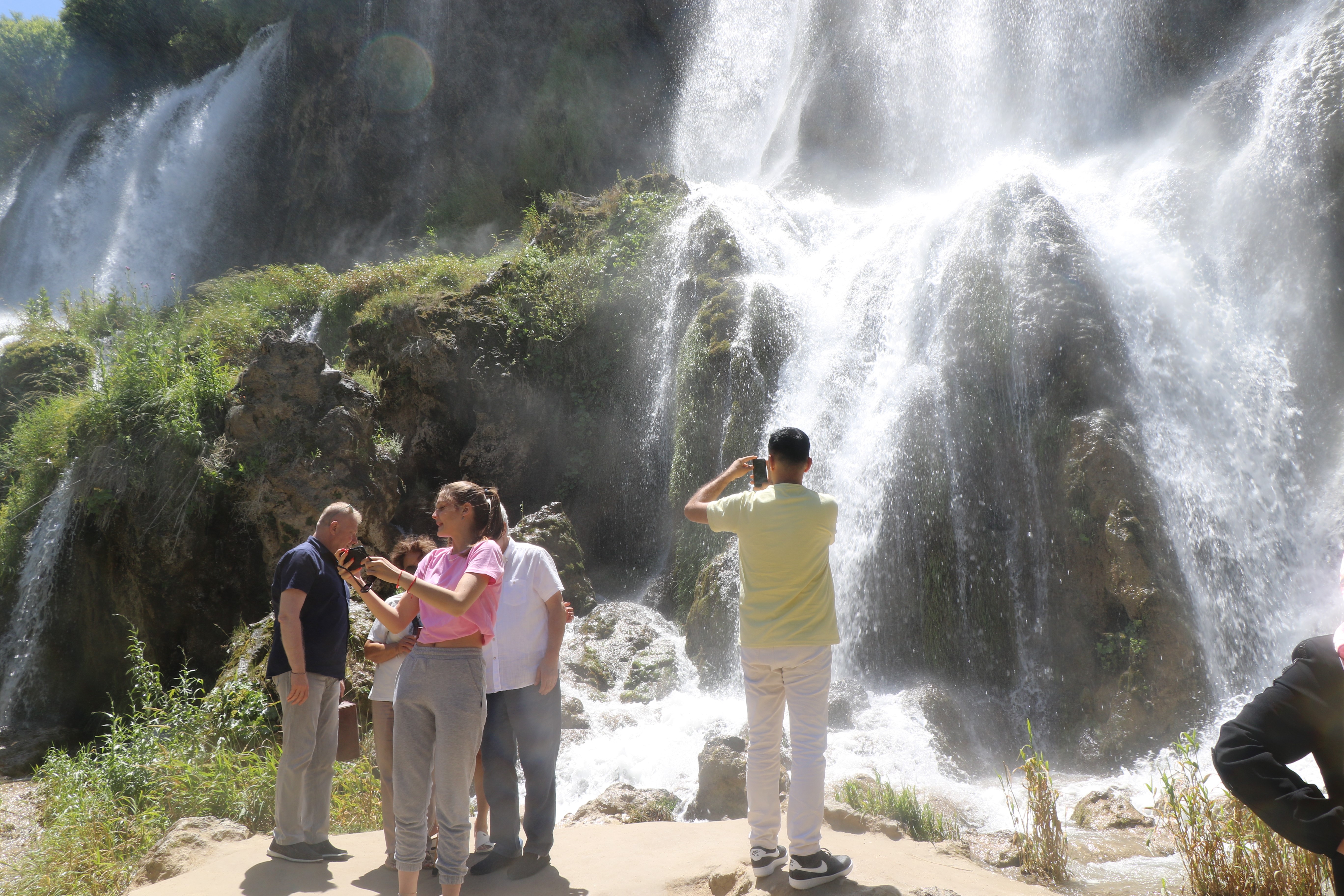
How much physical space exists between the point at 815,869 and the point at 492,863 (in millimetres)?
1562

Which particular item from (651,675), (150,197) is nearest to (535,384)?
(651,675)

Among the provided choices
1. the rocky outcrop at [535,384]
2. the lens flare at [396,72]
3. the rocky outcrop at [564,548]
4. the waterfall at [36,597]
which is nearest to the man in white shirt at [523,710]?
the rocky outcrop at [564,548]

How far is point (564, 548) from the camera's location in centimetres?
1048

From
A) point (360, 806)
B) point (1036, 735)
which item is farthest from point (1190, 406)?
point (360, 806)

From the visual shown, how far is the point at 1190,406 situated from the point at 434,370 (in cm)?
994

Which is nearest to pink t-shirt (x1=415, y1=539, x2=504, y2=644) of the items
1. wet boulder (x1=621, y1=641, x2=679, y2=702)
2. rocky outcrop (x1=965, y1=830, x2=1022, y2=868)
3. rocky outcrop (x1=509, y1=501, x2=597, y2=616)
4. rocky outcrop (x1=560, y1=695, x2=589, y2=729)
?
rocky outcrop (x1=965, y1=830, x2=1022, y2=868)

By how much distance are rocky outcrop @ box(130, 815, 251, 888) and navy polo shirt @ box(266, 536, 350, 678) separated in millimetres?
1153

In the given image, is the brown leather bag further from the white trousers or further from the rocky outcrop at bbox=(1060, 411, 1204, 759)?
the rocky outcrop at bbox=(1060, 411, 1204, 759)

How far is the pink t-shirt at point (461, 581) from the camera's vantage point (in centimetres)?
344

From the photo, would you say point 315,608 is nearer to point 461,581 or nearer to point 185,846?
point 461,581

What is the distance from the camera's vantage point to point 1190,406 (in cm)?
847

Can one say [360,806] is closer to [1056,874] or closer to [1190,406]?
[1056,874]

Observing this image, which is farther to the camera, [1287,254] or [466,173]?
[466,173]

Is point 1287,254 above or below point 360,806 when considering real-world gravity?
above
